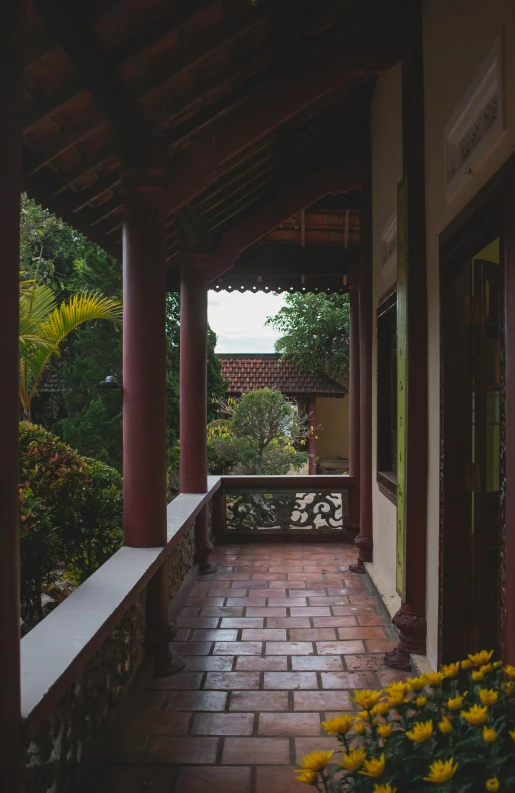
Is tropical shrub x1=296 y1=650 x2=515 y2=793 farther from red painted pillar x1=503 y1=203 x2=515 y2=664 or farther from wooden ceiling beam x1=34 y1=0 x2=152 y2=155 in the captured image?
wooden ceiling beam x1=34 y1=0 x2=152 y2=155

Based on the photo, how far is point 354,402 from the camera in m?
7.04

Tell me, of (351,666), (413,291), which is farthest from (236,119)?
(351,666)

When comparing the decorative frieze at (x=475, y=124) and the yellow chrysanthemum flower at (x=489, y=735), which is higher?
the decorative frieze at (x=475, y=124)

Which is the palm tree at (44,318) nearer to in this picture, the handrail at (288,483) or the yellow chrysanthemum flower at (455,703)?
the handrail at (288,483)

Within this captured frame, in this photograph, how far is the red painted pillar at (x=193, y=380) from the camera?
5699mm

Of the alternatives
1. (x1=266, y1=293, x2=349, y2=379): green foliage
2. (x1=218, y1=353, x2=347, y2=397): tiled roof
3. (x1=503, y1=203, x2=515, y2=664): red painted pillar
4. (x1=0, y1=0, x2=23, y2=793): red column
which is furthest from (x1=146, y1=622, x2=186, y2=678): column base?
(x1=266, y1=293, x2=349, y2=379): green foliage

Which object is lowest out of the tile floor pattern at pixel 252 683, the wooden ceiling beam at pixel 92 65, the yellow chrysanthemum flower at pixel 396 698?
the tile floor pattern at pixel 252 683

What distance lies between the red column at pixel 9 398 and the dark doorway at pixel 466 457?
6.44 ft

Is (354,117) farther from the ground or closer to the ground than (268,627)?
farther from the ground

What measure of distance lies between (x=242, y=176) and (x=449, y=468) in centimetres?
319

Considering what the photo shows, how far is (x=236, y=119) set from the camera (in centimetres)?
346

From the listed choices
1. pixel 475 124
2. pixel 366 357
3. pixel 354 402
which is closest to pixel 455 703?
pixel 475 124

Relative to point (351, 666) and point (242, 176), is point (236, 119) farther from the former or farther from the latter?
point (351, 666)

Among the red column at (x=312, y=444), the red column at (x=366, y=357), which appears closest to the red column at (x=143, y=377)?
the red column at (x=366, y=357)
